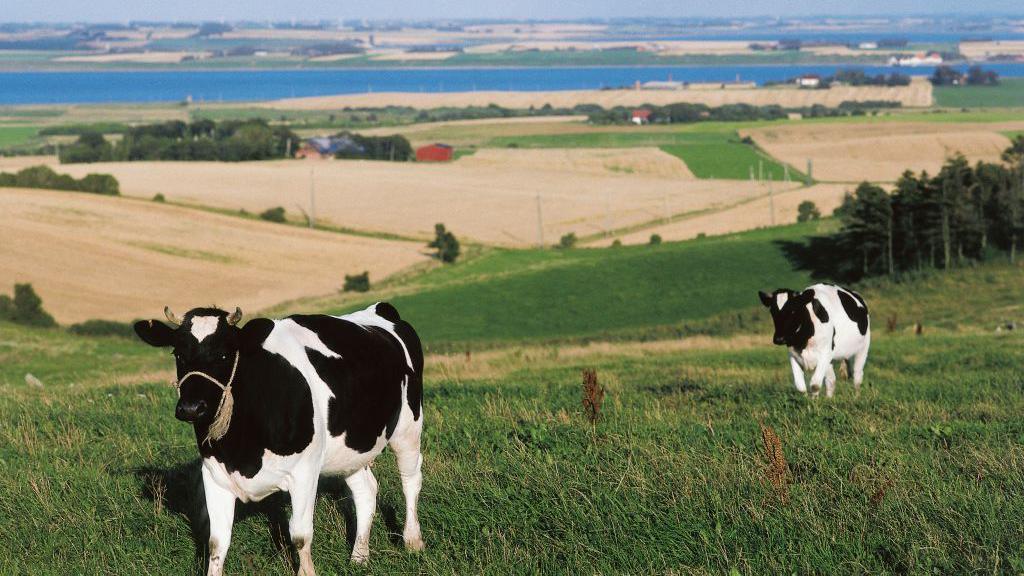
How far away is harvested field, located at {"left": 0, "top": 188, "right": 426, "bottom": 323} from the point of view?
73.2m

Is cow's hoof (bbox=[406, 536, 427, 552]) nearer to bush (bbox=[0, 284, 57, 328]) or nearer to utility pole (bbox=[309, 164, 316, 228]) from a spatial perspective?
bush (bbox=[0, 284, 57, 328])

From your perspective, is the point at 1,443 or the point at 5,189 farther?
the point at 5,189

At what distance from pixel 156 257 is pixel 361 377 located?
266 ft

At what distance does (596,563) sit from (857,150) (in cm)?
16511

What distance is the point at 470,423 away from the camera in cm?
1295

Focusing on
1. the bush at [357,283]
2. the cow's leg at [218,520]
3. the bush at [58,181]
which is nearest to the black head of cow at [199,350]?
the cow's leg at [218,520]

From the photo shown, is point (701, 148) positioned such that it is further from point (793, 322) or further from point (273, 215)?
point (793, 322)

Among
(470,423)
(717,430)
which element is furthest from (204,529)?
(717,430)

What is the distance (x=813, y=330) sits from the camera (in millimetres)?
16234

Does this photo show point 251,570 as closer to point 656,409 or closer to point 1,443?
point 1,443

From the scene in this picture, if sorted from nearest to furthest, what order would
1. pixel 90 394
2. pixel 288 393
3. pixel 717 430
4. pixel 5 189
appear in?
pixel 288 393 → pixel 717 430 → pixel 90 394 → pixel 5 189

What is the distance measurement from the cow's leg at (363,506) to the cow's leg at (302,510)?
2.32 ft

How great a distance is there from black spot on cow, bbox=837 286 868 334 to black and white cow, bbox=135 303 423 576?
34.6ft

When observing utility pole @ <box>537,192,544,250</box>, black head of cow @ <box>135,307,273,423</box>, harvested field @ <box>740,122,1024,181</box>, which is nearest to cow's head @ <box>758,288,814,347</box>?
black head of cow @ <box>135,307,273,423</box>
